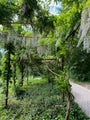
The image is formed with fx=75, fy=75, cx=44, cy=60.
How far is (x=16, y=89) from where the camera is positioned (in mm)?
3559

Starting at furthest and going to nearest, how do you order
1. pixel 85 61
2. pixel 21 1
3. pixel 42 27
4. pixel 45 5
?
pixel 85 61 < pixel 42 27 < pixel 45 5 < pixel 21 1

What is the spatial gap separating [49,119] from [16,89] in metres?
2.23

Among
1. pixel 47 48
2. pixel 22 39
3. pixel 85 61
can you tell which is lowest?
pixel 85 61

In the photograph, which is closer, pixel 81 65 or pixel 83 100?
pixel 83 100

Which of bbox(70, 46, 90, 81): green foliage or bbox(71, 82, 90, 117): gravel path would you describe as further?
bbox(70, 46, 90, 81): green foliage

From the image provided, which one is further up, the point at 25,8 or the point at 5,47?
the point at 25,8

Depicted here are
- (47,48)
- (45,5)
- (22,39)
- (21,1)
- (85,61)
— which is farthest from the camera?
(85,61)

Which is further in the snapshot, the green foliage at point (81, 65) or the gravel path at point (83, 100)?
the green foliage at point (81, 65)

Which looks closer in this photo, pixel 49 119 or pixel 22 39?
pixel 49 119

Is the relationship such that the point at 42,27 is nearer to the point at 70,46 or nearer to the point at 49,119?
the point at 70,46

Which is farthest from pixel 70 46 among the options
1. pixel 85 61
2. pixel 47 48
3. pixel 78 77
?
pixel 78 77

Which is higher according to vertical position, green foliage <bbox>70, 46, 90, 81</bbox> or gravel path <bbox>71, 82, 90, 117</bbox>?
green foliage <bbox>70, 46, 90, 81</bbox>

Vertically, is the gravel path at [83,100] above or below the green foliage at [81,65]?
below

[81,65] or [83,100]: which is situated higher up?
[81,65]
